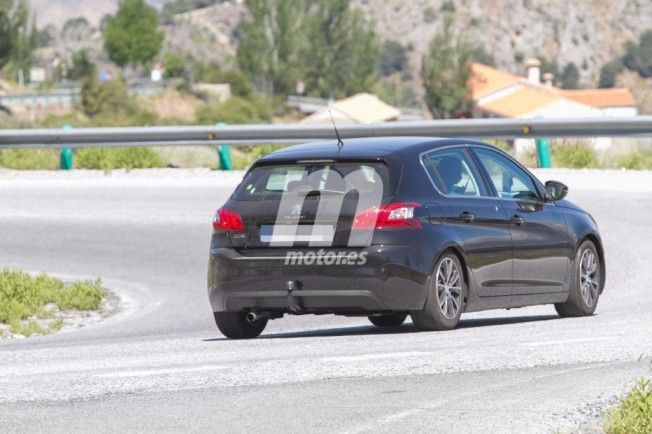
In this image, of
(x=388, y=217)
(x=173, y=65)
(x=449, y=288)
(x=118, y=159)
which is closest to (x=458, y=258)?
(x=449, y=288)

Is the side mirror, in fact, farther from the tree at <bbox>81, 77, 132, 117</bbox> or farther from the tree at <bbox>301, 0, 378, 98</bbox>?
the tree at <bbox>301, 0, 378, 98</bbox>

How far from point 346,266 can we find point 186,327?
12.2 feet

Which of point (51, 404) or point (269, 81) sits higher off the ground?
point (51, 404)

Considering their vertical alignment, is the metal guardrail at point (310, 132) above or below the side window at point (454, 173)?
below

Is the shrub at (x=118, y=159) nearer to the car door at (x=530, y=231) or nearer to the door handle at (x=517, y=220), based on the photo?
the car door at (x=530, y=231)

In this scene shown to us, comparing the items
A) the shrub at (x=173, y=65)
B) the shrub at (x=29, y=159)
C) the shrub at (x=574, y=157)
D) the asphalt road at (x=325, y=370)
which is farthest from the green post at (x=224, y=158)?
the shrub at (x=173, y=65)

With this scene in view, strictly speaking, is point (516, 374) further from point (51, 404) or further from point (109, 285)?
point (109, 285)

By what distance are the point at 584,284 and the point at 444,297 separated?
230cm

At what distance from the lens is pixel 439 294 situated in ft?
39.0

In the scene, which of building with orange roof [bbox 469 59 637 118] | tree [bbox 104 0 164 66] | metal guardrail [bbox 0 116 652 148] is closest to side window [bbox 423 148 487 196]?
metal guardrail [bbox 0 116 652 148]

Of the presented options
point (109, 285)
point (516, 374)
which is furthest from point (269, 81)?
point (516, 374)

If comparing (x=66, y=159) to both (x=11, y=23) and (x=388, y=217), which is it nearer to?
(x=388, y=217)

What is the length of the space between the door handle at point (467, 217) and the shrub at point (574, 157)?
1368 centimetres

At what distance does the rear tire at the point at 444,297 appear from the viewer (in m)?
11.8
